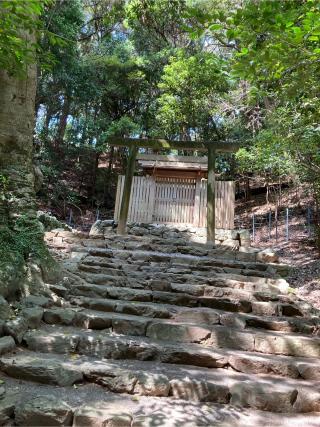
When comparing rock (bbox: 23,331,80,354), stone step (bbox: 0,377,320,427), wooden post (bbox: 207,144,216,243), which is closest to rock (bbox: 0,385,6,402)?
stone step (bbox: 0,377,320,427)

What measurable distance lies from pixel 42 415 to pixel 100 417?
1.42 ft

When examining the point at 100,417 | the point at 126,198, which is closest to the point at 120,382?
the point at 100,417

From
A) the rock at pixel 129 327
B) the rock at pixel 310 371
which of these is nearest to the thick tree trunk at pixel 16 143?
the rock at pixel 129 327

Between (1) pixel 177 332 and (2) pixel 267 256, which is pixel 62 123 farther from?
(1) pixel 177 332

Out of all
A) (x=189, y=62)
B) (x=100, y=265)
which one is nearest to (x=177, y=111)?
(x=189, y=62)

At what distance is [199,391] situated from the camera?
3.16 m

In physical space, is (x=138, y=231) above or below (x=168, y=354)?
above

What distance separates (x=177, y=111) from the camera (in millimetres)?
15445

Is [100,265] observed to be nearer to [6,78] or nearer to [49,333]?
[49,333]

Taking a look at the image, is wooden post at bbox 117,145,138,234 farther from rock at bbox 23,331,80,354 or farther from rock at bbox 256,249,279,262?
rock at bbox 23,331,80,354

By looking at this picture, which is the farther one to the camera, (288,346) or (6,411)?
(288,346)

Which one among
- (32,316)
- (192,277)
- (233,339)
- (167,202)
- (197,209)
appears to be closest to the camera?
(32,316)

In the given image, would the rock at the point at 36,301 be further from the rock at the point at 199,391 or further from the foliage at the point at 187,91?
the foliage at the point at 187,91

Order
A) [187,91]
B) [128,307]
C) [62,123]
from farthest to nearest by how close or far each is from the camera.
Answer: [62,123] → [187,91] → [128,307]
